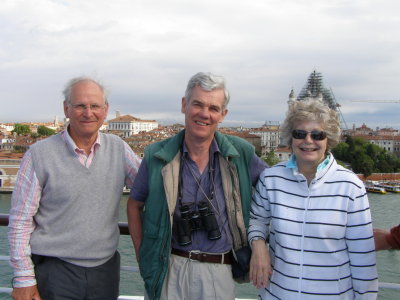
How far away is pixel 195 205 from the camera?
1.09 metres

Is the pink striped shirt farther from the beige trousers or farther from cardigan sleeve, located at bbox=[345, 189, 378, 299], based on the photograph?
cardigan sleeve, located at bbox=[345, 189, 378, 299]

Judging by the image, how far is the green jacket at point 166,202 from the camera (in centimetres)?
108

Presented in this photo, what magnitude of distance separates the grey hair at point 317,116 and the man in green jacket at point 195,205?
17 cm

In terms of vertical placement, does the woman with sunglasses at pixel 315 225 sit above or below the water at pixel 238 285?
above

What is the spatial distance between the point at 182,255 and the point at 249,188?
24 centimetres

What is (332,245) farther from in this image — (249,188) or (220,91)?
(220,91)

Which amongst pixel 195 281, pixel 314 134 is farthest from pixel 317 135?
pixel 195 281

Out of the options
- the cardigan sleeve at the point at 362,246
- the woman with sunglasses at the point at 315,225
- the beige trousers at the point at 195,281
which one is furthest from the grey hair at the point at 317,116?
the beige trousers at the point at 195,281

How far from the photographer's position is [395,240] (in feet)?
3.15

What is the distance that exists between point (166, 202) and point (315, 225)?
0.36 m

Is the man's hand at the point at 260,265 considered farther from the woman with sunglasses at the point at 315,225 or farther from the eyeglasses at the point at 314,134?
the eyeglasses at the point at 314,134

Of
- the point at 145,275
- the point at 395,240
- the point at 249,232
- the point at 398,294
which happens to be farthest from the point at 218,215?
the point at 398,294

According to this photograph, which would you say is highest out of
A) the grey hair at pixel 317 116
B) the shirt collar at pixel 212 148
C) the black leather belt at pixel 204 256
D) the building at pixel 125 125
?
the grey hair at pixel 317 116

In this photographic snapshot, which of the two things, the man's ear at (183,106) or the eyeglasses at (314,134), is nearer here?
the eyeglasses at (314,134)
